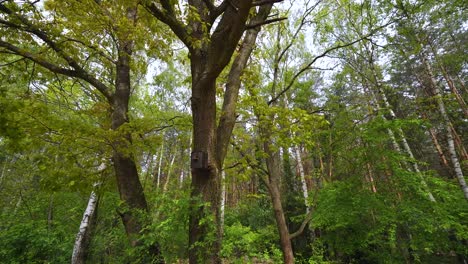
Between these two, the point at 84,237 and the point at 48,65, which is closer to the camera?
the point at 48,65

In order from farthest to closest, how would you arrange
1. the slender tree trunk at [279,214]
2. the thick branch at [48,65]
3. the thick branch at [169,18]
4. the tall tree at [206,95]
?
the slender tree trunk at [279,214]
the thick branch at [48,65]
the thick branch at [169,18]
the tall tree at [206,95]

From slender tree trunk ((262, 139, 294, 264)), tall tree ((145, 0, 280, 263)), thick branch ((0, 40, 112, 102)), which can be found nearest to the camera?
tall tree ((145, 0, 280, 263))

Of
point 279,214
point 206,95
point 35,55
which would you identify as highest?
point 35,55

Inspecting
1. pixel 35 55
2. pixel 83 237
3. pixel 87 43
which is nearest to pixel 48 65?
pixel 35 55

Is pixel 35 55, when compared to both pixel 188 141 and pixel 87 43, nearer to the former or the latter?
pixel 87 43

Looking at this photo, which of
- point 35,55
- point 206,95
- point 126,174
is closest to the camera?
point 206,95

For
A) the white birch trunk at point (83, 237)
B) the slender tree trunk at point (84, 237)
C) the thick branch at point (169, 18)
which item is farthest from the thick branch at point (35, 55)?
the slender tree trunk at point (84, 237)

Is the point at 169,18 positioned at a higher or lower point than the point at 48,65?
lower

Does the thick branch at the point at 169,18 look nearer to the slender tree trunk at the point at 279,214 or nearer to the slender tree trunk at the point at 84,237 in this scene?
the slender tree trunk at the point at 279,214

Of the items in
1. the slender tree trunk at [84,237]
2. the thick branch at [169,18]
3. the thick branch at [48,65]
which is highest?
the thick branch at [48,65]

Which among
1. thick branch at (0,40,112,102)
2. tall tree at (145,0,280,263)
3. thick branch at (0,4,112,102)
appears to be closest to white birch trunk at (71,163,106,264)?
thick branch at (0,40,112,102)

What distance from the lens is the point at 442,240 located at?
541 centimetres

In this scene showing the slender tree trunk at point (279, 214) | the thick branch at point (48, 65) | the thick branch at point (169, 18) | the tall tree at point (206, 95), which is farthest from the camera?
the slender tree trunk at point (279, 214)

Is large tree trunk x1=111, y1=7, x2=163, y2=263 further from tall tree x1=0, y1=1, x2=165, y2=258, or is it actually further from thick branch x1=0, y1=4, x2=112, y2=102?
thick branch x1=0, y1=4, x2=112, y2=102
